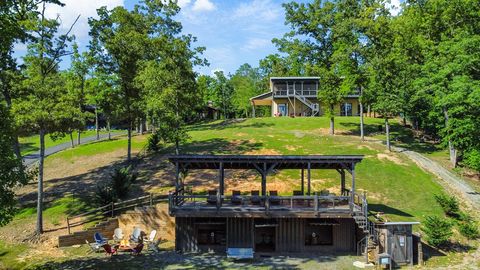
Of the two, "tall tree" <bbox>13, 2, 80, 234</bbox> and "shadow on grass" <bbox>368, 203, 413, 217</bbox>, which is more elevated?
"tall tree" <bbox>13, 2, 80, 234</bbox>

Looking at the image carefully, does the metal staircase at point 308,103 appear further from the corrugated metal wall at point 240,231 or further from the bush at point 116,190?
the corrugated metal wall at point 240,231

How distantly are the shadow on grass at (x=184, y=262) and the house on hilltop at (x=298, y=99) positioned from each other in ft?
162

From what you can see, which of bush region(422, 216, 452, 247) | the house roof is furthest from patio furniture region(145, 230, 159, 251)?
bush region(422, 216, 452, 247)

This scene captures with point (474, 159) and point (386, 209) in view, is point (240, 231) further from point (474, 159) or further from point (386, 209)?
point (474, 159)

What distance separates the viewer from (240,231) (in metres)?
23.7

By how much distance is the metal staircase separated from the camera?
69500mm

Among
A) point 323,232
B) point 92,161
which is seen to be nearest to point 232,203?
point 323,232

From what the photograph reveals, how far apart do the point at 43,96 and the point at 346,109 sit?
56957mm

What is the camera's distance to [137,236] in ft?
78.9

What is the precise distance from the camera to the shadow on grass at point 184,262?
68.0 feet

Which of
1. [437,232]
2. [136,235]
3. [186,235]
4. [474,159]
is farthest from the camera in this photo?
[474,159]

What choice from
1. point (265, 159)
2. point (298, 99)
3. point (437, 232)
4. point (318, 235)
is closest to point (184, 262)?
point (265, 159)

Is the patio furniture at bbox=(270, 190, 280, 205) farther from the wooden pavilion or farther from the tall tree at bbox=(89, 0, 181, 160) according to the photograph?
the tall tree at bbox=(89, 0, 181, 160)

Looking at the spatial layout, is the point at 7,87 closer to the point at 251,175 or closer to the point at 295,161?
the point at 251,175
